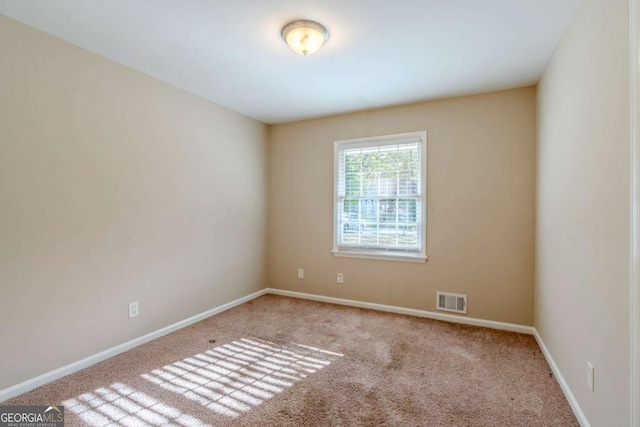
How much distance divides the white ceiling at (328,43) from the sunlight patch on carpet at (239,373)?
2.51 meters

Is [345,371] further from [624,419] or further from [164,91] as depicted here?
[164,91]

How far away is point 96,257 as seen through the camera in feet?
8.13

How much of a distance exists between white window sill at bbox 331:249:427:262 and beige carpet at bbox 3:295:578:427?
29.9 inches

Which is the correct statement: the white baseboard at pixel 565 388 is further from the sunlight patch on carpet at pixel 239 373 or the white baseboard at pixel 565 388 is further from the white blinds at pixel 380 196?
the sunlight patch on carpet at pixel 239 373

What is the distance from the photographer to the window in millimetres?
3598

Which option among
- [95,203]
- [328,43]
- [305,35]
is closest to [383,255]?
[328,43]

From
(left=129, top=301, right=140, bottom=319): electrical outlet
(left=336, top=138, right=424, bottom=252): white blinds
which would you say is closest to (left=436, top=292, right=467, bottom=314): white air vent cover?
(left=336, top=138, right=424, bottom=252): white blinds

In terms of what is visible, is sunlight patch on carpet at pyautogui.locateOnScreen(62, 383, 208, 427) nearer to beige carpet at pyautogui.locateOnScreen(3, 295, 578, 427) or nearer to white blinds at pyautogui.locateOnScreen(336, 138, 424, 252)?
beige carpet at pyautogui.locateOnScreen(3, 295, 578, 427)

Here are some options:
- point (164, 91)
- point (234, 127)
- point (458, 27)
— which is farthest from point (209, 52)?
point (458, 27)

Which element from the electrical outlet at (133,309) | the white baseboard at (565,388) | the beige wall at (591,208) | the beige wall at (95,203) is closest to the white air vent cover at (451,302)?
the white baseboard at (565,388)

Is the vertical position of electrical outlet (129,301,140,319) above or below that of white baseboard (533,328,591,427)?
above

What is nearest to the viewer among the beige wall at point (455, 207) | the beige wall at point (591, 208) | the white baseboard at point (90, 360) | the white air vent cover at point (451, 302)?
the beige wall at point (591, 208)

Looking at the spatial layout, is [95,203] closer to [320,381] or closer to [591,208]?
[320,381]

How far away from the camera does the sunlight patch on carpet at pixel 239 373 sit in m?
2.03
